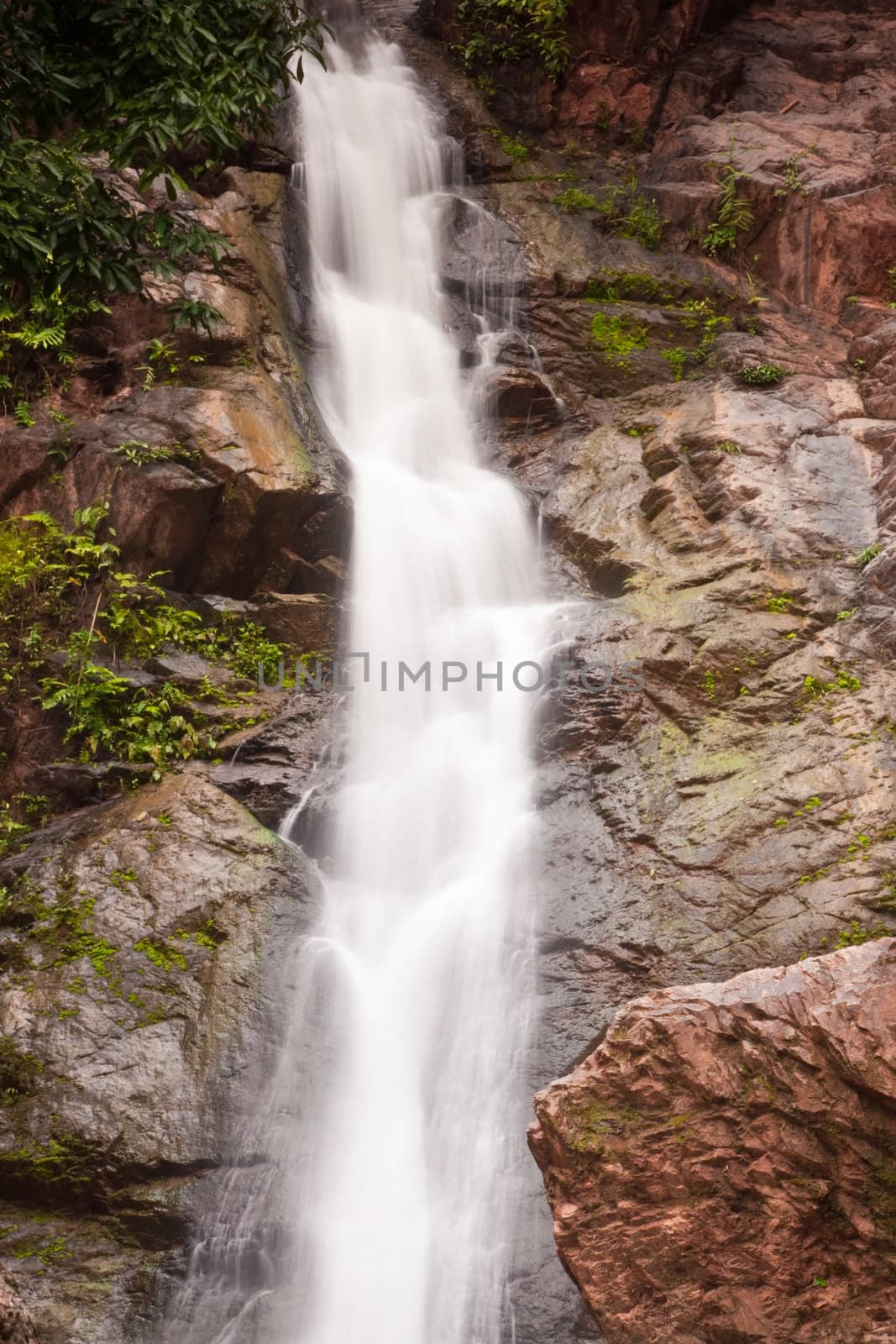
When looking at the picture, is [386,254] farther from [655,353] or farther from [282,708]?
[282,708]

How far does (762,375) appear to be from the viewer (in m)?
11.8

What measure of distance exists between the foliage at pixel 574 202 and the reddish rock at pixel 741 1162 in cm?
1279

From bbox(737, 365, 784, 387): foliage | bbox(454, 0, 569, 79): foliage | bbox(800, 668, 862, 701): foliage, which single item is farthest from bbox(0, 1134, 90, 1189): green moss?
bbox(454, 0, 569, 79): foliage

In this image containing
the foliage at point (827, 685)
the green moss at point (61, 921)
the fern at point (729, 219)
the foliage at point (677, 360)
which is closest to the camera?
the green moss at point (61, 921)

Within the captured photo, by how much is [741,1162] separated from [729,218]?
13.0 m

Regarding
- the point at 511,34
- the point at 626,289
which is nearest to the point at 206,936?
the point at 626,289

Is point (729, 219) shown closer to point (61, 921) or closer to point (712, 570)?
point (712, 570)

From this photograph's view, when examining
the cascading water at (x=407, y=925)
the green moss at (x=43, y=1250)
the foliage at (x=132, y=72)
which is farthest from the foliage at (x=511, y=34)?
the green moss at (x=43, y=1250)

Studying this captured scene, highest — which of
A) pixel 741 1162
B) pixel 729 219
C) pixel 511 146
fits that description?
pixel 511 146

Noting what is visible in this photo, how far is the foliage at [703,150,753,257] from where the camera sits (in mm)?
13758

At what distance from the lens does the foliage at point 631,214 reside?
14.2 m

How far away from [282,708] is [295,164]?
8893mm

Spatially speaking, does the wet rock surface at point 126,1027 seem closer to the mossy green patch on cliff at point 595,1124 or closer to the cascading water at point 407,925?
the cascading water at point 407,925

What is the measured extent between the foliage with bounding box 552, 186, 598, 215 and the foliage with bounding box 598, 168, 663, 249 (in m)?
0.14
